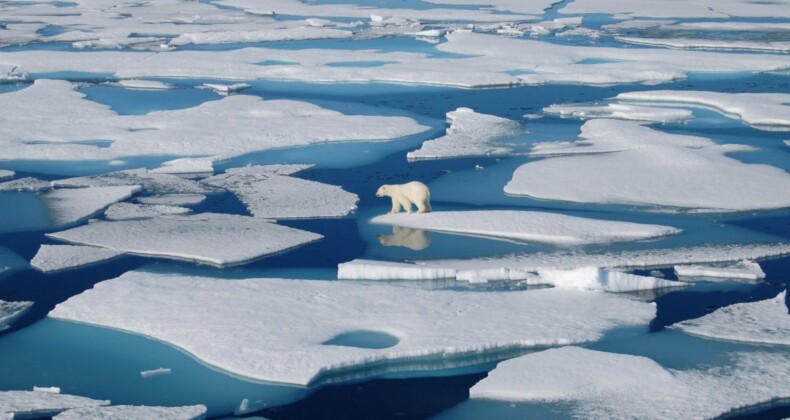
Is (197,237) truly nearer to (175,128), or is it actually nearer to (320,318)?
(320,318)

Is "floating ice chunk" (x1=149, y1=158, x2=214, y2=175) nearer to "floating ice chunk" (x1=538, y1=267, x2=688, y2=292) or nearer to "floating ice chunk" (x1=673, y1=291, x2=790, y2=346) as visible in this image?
"floating ice chunk" (x1=538, y1=267, x2=688, y2=292)

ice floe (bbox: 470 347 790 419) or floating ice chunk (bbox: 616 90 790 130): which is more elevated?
floating ice chunk (bbox: 616 90 790 130)

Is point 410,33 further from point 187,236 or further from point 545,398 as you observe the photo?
point 545,398

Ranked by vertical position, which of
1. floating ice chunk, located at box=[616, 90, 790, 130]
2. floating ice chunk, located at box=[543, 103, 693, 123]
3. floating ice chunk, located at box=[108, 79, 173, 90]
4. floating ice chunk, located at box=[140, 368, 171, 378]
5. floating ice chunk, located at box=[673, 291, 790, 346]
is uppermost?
floating ice chunk, located at box=[616, 90, 790, 130]

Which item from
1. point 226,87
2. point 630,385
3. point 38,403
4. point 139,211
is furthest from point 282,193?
point 226,87

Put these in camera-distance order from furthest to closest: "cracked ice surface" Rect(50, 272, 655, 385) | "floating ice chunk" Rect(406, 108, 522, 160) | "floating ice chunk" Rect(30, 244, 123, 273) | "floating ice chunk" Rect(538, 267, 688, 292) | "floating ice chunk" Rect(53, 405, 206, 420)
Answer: "floating ice chunk" Rect(406, 108, 522, 160) < "floating ice chunk" Rect(30, 244, 123, 273) < "floating ice chunk" Rect(538, 267, 688, 292) < "cracked ice surface" Rect(50, 272, 655, 385) < "floating ice chunk" Rect(53, 405, 206, 420)

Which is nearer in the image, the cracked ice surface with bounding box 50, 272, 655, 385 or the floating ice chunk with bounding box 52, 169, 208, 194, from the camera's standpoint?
the cracked ice surface with bounding box 50, 272, 655, 385

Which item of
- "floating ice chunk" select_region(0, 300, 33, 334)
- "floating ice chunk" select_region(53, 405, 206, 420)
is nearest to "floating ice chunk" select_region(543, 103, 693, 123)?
"floating ice chunk" select_region(0, 300, 33, 334)

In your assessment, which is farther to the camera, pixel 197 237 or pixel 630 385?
pixel 197 237
